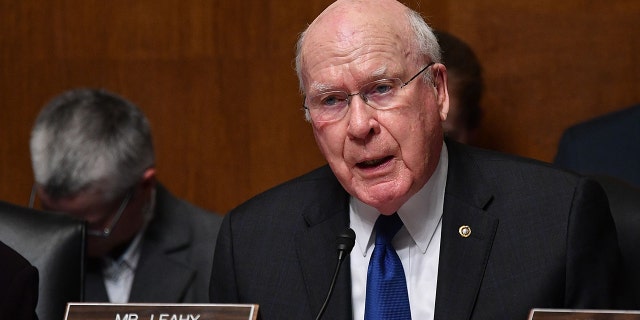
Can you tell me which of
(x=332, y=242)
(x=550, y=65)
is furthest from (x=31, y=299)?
(x=550, y=65)

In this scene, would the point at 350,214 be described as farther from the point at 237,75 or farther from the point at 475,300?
the point at 237,75

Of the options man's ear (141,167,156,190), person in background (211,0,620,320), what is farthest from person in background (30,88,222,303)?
person in background (211,0,620,320)

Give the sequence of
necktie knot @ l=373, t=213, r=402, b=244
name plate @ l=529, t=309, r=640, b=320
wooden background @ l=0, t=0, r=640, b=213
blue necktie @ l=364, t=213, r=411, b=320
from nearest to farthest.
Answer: name plate @ l=529, t=309, r=640, b=320, blue necktie @ l=364, t=213, r=411, b=320, necktie knot @ l=373, t=213, r=402, b=244, wooden background @ l=0, t=0, r=640, b=213

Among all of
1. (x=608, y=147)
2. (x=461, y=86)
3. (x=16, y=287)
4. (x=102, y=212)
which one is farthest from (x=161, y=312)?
(x=608, y=147)

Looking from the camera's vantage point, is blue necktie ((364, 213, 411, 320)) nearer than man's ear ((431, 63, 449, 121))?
Yes

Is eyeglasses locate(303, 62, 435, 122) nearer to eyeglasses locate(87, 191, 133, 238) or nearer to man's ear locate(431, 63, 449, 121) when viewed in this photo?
man's ear locate(431, 63, 449, 121)

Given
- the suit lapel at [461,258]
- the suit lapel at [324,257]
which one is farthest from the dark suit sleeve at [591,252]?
the suit lapel at [324,257]

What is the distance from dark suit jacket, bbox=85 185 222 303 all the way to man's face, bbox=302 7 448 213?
1.01 meters

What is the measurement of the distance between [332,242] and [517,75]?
1269mm

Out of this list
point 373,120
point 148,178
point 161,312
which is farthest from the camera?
point 148,178

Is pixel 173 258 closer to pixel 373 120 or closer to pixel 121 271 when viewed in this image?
pixel 121 271

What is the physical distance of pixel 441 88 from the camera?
1.97 metres

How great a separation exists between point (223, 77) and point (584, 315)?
2.05 metres

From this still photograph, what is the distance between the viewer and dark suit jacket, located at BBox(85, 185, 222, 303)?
276cm
